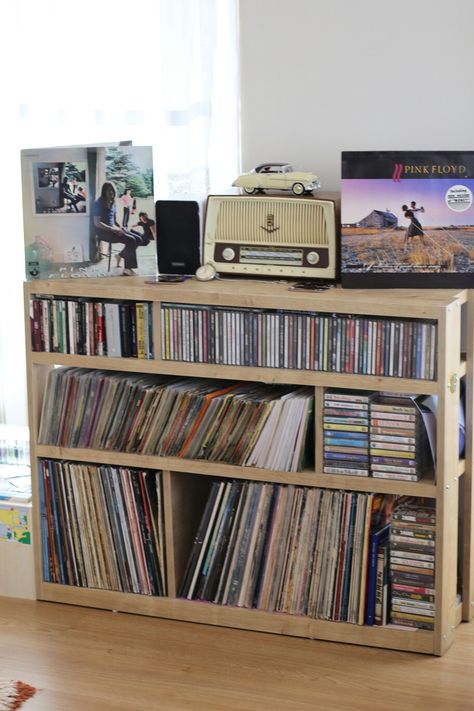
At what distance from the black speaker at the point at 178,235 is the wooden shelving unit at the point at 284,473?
8 cm

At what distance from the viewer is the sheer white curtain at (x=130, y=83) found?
Result: 2.87 m

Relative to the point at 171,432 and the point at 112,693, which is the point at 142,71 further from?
the point at 112,693

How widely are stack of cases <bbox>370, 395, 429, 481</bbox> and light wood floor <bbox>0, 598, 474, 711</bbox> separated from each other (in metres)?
0.42

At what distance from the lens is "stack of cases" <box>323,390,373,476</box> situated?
2436mm

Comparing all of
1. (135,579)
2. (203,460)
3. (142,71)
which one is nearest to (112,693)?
(135,579)

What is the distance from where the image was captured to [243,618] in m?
2.60

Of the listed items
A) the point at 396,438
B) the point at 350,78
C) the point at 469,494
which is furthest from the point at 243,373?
the point at 350,78

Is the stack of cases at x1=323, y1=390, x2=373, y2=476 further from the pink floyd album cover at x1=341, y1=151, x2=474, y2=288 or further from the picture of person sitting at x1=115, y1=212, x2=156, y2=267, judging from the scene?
the picture of person sitting at x1=115, y1=212, x2=156, y2=267

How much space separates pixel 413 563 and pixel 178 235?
945 mm

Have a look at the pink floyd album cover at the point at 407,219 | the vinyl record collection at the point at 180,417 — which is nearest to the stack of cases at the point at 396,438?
the vinyl record collection at the point at 180,417

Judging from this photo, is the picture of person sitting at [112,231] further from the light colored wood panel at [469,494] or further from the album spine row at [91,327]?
the light colored wood panel at [469,494]

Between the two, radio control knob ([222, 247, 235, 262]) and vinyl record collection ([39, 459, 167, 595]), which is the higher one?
radio control knob ([222, 247, 235, 262])

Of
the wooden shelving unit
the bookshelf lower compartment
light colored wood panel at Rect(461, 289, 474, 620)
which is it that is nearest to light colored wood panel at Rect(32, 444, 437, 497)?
the wooden shelving unit

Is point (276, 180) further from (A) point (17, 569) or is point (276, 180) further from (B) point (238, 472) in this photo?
(A) point (17, 569)
